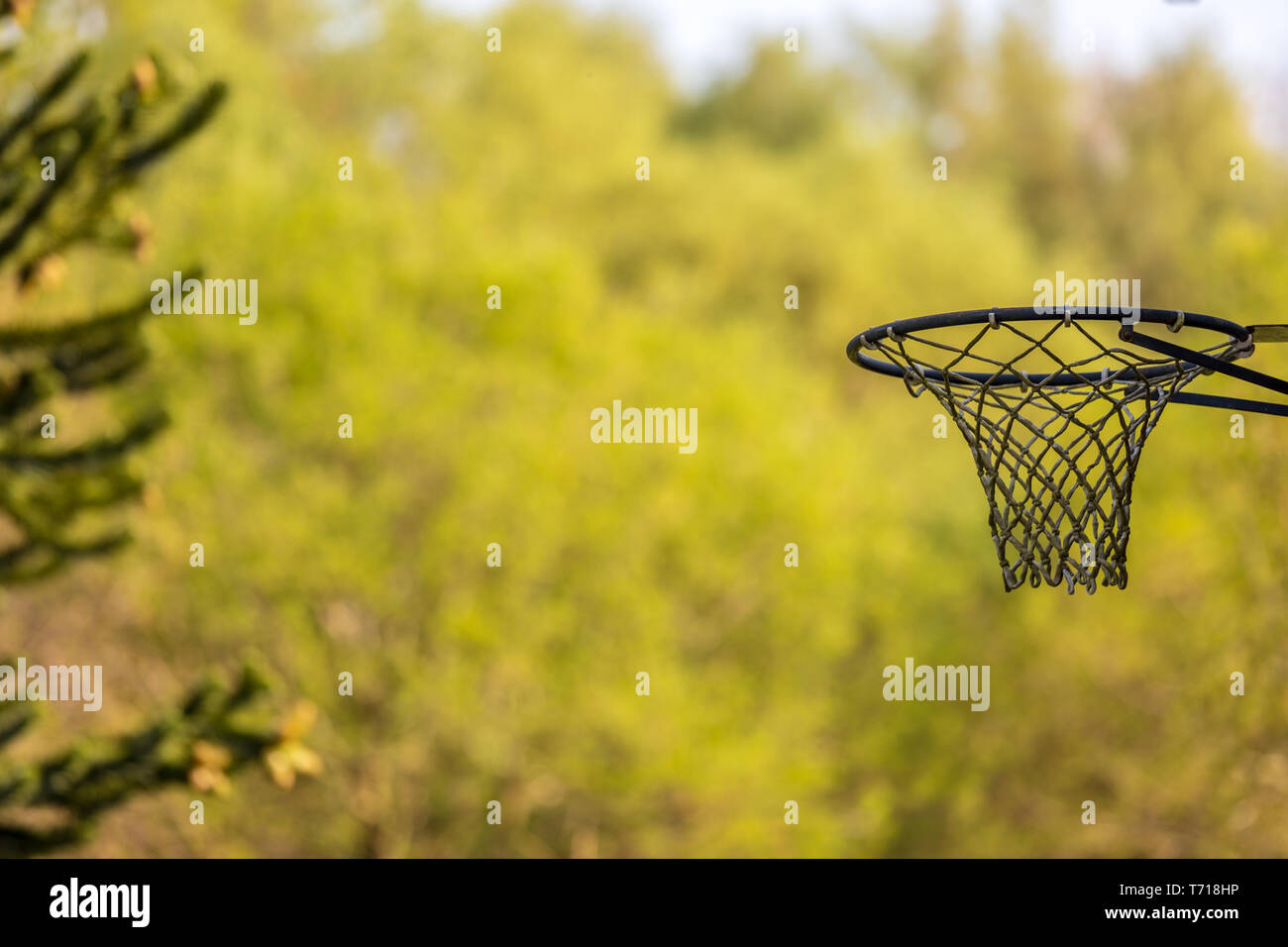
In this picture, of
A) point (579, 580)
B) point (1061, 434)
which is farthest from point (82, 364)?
point (579, 580)

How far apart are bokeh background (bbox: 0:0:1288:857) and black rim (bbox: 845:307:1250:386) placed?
8605 mm

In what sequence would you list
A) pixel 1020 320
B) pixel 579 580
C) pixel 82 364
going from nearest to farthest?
pixel 1020 320 → pixel 82 364 → pixel 579 580

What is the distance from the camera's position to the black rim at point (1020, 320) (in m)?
3.39

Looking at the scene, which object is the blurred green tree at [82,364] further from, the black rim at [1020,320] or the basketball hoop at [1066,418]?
the basketball hoop at [1066,418]

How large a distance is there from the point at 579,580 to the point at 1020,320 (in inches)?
564

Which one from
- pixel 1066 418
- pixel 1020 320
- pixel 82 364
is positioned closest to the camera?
pixel 1020 320

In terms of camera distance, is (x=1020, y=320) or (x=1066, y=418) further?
(x=1066, y=418)

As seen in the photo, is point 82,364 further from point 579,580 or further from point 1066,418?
point 579,580

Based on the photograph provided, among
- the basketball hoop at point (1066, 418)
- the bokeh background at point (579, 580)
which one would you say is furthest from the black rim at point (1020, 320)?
the bokeh background at point (579, 580)

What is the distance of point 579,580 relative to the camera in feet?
56.8

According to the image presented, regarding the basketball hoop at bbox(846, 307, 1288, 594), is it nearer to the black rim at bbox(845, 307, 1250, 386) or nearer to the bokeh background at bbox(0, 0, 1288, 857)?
the black rim at bbox(845, 307, 1250, 386)

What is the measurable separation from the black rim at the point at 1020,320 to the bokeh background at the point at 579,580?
860 centimetres

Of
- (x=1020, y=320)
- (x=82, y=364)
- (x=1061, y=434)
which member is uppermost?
(x=82, y=364)

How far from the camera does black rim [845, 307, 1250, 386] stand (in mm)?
3387
